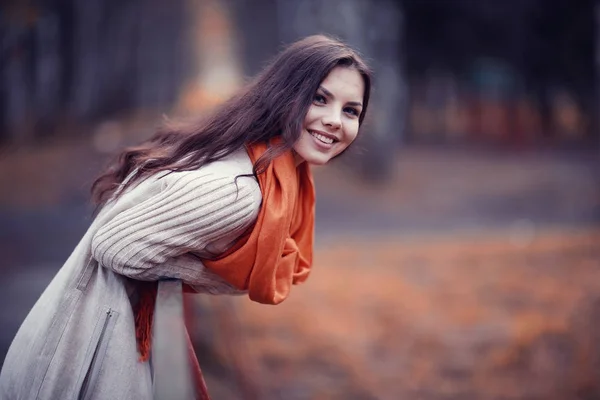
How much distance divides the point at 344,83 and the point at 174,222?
25.3 inches

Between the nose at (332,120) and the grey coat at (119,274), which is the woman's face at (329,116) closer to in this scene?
the nose at (332,120)

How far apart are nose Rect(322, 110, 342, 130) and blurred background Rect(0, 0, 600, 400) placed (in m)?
1.05

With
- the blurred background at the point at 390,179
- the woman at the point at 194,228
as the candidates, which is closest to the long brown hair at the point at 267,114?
the woman at the point at 194,228

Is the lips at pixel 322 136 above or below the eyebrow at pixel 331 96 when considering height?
below

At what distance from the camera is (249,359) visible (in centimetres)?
419

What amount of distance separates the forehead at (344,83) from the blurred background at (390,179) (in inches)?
40.0

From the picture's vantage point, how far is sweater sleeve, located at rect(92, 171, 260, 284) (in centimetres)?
164

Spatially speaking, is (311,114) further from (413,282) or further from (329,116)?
(413,282)

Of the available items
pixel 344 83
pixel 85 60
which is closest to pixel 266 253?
pixel 344 83

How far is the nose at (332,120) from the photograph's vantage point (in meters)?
1.85

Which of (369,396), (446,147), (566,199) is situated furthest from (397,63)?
(369,396)

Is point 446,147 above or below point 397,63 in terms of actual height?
below

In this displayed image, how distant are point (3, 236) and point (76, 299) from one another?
5842mm

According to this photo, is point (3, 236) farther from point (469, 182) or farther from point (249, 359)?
point (469, 182)
